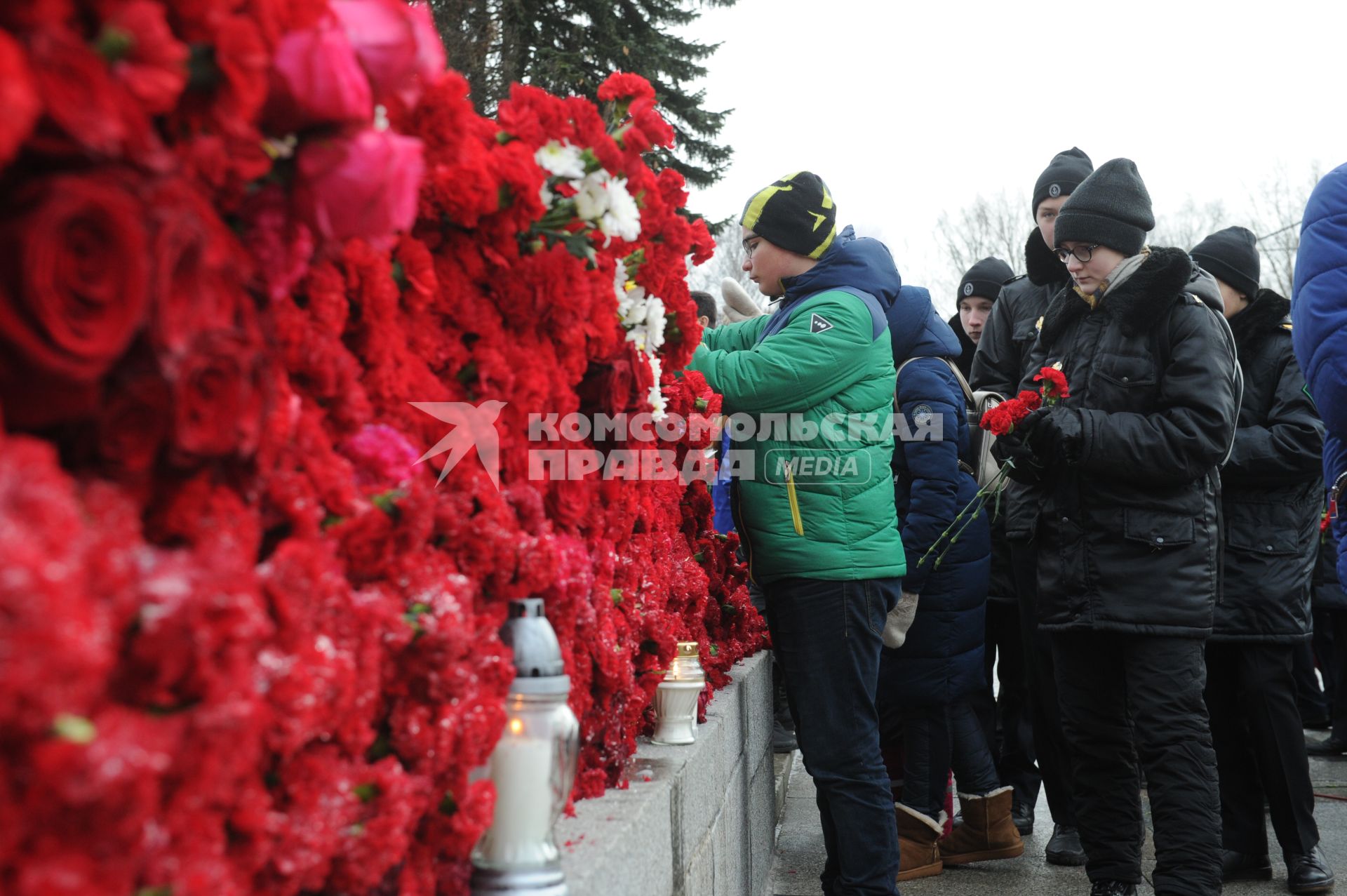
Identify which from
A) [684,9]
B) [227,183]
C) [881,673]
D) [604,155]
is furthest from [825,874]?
[684,9]

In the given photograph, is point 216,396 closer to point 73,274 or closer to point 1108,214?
point 73,274

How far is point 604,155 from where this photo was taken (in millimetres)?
2314

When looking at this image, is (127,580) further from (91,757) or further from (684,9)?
(684,9)

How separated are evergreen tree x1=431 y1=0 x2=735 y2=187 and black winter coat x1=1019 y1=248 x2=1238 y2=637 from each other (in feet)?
41.6

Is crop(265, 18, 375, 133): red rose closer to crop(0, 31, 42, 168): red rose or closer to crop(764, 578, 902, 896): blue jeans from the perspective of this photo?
crop(0, 31, 42, 168): red rose

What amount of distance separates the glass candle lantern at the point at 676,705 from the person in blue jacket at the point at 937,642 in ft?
6.11

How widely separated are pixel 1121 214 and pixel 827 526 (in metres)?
1.57

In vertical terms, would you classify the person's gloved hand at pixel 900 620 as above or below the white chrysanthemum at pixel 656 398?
below

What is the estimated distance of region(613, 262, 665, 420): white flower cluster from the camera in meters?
2.78

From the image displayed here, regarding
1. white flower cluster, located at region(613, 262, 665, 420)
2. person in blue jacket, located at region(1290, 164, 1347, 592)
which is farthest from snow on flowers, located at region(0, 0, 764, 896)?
person in blue jacket, located at region(1290, 164, 1347, 592)

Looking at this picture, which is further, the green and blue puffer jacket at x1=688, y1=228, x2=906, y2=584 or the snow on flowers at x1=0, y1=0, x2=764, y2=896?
the green and blue puffer jacket at x1=688, y1=228, x2=906, y2=584

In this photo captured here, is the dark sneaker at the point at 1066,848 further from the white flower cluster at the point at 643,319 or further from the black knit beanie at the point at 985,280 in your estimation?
the white flower cluster at the point at 643,319

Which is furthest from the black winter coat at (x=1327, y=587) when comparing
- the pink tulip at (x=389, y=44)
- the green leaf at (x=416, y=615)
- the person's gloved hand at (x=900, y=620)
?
the pink tulip at (x=389, y=44)

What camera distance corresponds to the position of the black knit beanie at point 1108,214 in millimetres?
4406
